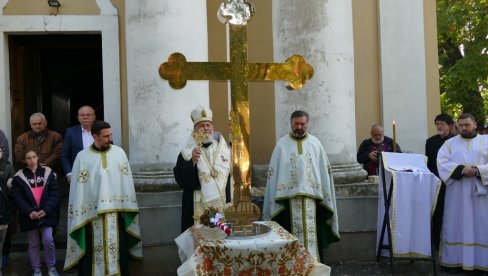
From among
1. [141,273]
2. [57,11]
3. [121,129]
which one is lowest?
[141,273]

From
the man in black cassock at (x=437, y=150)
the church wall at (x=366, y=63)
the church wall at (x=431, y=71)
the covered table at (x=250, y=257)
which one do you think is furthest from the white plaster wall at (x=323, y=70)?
the covered table at (x=250, y=257)

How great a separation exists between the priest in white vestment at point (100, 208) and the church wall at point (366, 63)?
477 cm

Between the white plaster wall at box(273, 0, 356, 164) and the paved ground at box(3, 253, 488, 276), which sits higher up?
the white plaster wall at box(273, 0, 356, 164)

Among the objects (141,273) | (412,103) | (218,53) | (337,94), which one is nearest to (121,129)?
(218,53)

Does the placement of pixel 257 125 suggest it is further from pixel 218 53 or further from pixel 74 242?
pixel 74 242

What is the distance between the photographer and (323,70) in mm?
7695

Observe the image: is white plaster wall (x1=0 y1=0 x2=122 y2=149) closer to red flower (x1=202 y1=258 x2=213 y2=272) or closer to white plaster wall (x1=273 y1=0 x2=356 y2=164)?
white plaster wall (x1=273 y1=0 x2=356 y2=164)

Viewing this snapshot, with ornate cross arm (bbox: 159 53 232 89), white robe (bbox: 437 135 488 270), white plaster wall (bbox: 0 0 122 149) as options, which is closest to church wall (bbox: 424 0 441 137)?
white robe (bbox: 437 135 488 270)

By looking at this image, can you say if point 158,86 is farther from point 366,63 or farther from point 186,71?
point 366,63

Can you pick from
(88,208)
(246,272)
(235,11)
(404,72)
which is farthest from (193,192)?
(404,72)

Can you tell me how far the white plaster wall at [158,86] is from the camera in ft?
23.5

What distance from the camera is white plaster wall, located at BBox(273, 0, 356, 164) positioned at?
25.3ft

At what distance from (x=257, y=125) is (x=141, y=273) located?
126 inches

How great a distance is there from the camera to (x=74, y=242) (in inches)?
243
